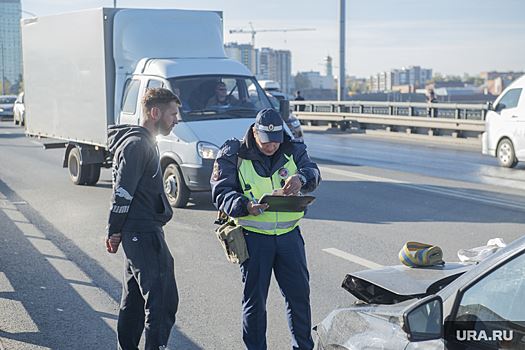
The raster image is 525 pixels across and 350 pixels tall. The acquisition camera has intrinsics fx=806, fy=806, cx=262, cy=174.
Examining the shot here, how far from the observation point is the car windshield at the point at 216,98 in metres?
12.4

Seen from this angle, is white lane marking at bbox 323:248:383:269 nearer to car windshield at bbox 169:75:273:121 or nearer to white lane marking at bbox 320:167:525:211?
car windshield at bbox 169:75:273:121

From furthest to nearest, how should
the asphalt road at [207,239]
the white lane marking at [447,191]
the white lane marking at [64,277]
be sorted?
the white lane marking at [447,191] < the white lane marking at [64,277] < the asphalt road at [207,239]

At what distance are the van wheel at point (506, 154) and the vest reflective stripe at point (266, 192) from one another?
13.8 m

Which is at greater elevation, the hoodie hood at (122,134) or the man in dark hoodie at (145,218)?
the hoodie hood at (122,134)

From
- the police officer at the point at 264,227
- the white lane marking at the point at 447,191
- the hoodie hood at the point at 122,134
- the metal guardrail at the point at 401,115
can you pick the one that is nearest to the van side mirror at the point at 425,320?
the police officer at the point at 264,227

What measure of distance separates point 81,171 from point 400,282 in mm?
11831

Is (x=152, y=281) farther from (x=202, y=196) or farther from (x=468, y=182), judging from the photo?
(x=468, y=182)

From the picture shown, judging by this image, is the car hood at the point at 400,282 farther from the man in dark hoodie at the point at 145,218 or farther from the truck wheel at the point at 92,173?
the truck wheel at the point at 92,173

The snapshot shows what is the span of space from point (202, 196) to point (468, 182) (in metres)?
5.24

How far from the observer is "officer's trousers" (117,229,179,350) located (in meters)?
5.08

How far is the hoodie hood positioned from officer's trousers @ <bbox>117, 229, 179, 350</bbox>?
1.91 ft

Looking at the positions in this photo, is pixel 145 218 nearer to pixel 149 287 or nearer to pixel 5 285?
pixel 149 287

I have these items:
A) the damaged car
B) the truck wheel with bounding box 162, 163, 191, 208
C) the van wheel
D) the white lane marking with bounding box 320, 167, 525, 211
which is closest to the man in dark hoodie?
the damaged car

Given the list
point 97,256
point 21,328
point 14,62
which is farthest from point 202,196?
point 14,62
